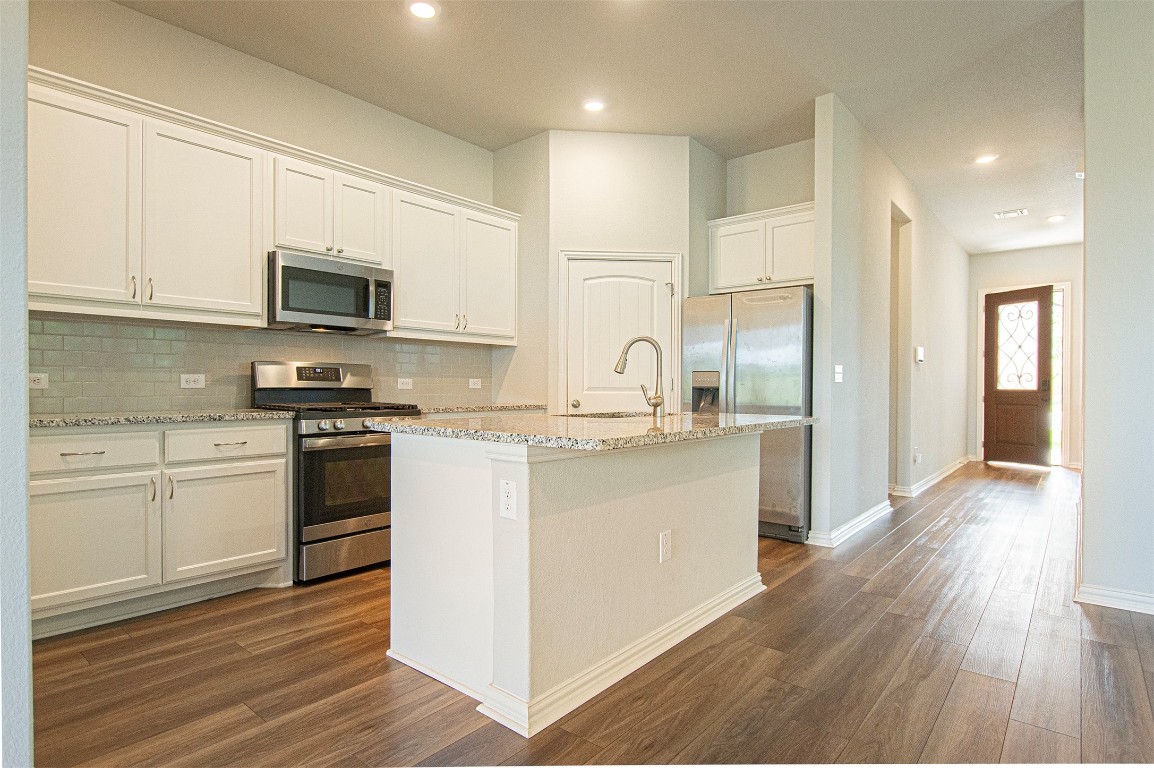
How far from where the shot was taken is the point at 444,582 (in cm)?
210

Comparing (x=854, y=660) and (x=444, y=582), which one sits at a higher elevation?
(x=444, y=582)

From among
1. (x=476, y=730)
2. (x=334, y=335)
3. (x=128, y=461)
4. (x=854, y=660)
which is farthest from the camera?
(x=334, y=335)

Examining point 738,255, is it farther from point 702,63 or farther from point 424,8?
point 424,8

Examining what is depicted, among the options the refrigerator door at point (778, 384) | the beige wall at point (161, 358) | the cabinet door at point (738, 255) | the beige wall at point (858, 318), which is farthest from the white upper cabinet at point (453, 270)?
the beige wall at point (858, 318)

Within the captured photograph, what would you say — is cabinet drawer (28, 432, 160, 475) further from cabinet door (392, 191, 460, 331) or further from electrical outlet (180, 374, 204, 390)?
cabinet door (392, 191, 460, 331)

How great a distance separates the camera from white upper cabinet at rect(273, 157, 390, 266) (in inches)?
130

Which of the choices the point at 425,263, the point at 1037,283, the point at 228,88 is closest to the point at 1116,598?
the point at 425,263

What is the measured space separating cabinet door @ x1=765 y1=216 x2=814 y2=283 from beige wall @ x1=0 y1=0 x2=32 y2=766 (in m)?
4.03

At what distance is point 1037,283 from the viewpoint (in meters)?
7.69

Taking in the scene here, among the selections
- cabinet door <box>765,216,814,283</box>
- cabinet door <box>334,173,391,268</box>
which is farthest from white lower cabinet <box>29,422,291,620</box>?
cabinet door <box>765,216,814,283</box>

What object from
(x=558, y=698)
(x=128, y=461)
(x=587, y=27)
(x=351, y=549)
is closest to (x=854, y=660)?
(x=558, y=698)

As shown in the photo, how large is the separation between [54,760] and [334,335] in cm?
254

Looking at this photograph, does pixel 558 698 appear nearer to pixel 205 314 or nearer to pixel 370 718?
pixel 370 718

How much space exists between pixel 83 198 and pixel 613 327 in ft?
10.1
